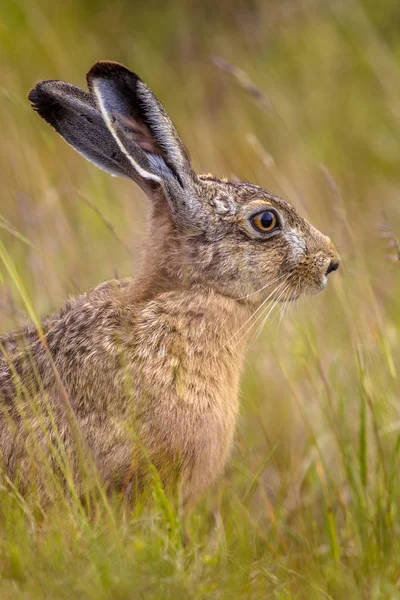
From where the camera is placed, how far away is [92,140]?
4312 mm

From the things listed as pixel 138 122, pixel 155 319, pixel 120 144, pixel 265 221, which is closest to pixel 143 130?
pixel 138 122

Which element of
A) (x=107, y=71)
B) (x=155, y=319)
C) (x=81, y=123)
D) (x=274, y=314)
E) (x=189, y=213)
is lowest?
(x=274, y=314)

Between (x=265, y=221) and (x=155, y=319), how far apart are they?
2.53 ft

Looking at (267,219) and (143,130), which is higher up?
(143,130)

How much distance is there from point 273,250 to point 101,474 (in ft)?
4.49

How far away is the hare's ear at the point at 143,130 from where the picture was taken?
3932 mm

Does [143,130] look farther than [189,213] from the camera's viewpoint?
No

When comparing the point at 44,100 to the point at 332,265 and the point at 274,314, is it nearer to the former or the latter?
the point at 332,265

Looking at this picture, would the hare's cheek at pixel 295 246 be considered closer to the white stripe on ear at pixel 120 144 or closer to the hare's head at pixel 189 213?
the hare's head at pixel 189 213

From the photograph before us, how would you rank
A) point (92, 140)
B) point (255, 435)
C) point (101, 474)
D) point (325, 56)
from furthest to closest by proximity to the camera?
1. point (325, 56)
2. point (255, 435)
3. point (92, 140)
4. point (101, 474)

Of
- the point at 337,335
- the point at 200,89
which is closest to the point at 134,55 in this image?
the point at 200,89

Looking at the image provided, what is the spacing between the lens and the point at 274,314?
5.21 meters

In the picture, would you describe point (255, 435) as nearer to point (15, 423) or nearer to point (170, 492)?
point (170, 492)

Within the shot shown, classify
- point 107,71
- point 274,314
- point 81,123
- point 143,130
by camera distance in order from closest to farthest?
point 107,71
point 143,130
point 81,123
point 274,314
